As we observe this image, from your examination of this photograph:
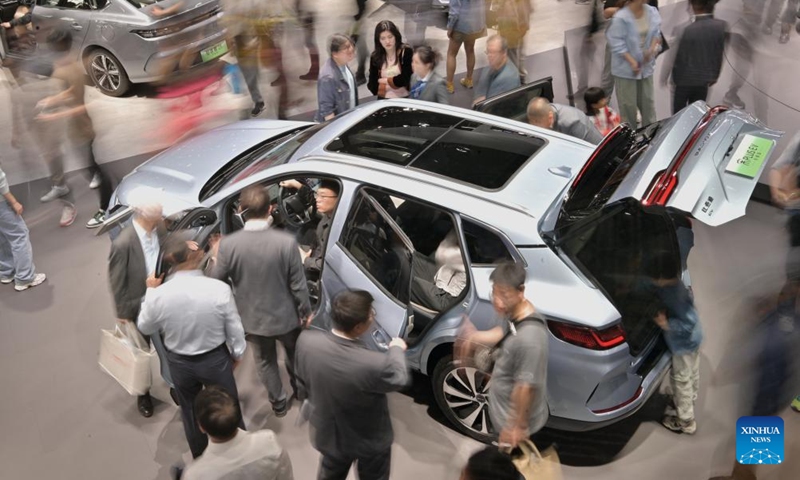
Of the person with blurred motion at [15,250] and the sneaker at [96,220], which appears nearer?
the person with blurred motion at [15,250]

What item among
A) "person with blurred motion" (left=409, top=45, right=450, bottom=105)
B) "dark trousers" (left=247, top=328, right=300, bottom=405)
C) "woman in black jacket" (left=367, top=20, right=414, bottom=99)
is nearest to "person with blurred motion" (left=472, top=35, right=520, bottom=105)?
"person with blurred motion" (left=409, top=45, right=450, bottom=105)

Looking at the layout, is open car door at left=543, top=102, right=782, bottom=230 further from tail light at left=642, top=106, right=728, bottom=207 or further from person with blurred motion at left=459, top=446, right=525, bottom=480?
person with blurred motion at left=459, top=446, right=525, bottom=480

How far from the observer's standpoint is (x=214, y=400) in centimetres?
283

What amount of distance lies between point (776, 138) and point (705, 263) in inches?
77.1

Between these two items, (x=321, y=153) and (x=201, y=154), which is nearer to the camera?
(x=321, y=153)

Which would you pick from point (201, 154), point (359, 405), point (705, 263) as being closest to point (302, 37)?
point (201, 154)

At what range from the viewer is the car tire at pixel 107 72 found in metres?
8.28

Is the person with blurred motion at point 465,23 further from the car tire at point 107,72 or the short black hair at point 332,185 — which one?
the short black hair at point 332,185

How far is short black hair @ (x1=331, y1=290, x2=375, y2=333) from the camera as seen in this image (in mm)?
3016

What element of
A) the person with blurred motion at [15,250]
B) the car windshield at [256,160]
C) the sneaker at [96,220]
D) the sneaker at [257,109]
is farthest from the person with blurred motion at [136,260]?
the sneaker at [257,109]

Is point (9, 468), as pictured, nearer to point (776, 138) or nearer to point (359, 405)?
point (359, 405)

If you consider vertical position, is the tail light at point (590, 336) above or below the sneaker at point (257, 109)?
above

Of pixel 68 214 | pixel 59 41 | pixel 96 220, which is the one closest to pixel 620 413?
pixel 96 220

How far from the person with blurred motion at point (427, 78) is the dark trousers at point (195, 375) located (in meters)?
3.03
